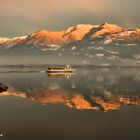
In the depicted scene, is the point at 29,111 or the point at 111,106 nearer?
the point at 29,111

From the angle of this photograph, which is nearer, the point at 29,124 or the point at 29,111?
the point at 29,124

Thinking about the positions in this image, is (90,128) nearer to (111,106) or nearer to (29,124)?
(29,124)

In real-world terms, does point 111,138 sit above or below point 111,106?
Answer: above

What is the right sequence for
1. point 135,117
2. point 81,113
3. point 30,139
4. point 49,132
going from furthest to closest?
point 81,113 → point 135,117 → point 49,132 → point 30,139

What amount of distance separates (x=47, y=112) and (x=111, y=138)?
29750mm

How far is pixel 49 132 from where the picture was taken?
58.6m

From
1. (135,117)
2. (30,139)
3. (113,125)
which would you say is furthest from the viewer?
(135,117)

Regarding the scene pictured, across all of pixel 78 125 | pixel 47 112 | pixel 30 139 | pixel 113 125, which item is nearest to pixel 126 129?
pixel 113 125

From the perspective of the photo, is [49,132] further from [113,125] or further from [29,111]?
[29,111]

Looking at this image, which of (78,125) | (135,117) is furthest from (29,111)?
(135,117)

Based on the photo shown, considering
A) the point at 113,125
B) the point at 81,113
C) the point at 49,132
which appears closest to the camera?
the point at 49,132

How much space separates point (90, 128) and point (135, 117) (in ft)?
49.9

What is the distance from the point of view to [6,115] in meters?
75.0

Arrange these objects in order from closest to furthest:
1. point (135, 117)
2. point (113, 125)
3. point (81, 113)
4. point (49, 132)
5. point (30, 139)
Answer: point (30, 139) < point (49, 132) < point (113, 125) < point (135, 117) < point (81, 113)
